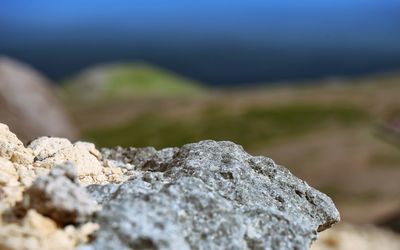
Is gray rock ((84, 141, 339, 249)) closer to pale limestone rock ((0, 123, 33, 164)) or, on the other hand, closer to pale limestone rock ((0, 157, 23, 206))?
pale limestone rock ((0, 157, 23, 206))

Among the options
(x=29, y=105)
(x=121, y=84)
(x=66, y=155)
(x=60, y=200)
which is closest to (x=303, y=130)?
(x=29, y=105)

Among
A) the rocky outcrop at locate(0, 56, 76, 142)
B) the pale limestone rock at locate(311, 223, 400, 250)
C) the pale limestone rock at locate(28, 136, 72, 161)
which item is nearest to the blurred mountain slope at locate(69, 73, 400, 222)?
the pale limestone rock at locate(311, 223, 400, 250)

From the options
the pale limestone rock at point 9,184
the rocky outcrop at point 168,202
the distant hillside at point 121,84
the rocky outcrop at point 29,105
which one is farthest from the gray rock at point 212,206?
the distant hillside at point 121,84

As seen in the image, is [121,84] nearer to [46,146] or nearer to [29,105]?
[29,105]

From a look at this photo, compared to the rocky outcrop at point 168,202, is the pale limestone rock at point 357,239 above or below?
above

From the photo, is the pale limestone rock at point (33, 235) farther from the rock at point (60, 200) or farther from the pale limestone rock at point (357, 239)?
the pale limestone rock at point (357, 239)

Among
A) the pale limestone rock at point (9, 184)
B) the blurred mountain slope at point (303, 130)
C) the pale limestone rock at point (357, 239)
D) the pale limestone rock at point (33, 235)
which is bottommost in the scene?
the pale limestone rock at point (33, 235)

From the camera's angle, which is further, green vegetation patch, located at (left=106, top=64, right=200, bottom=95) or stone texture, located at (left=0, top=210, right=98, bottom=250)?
green vegetation patch, located at (left=106, top=64, right=200, bottom=95)
